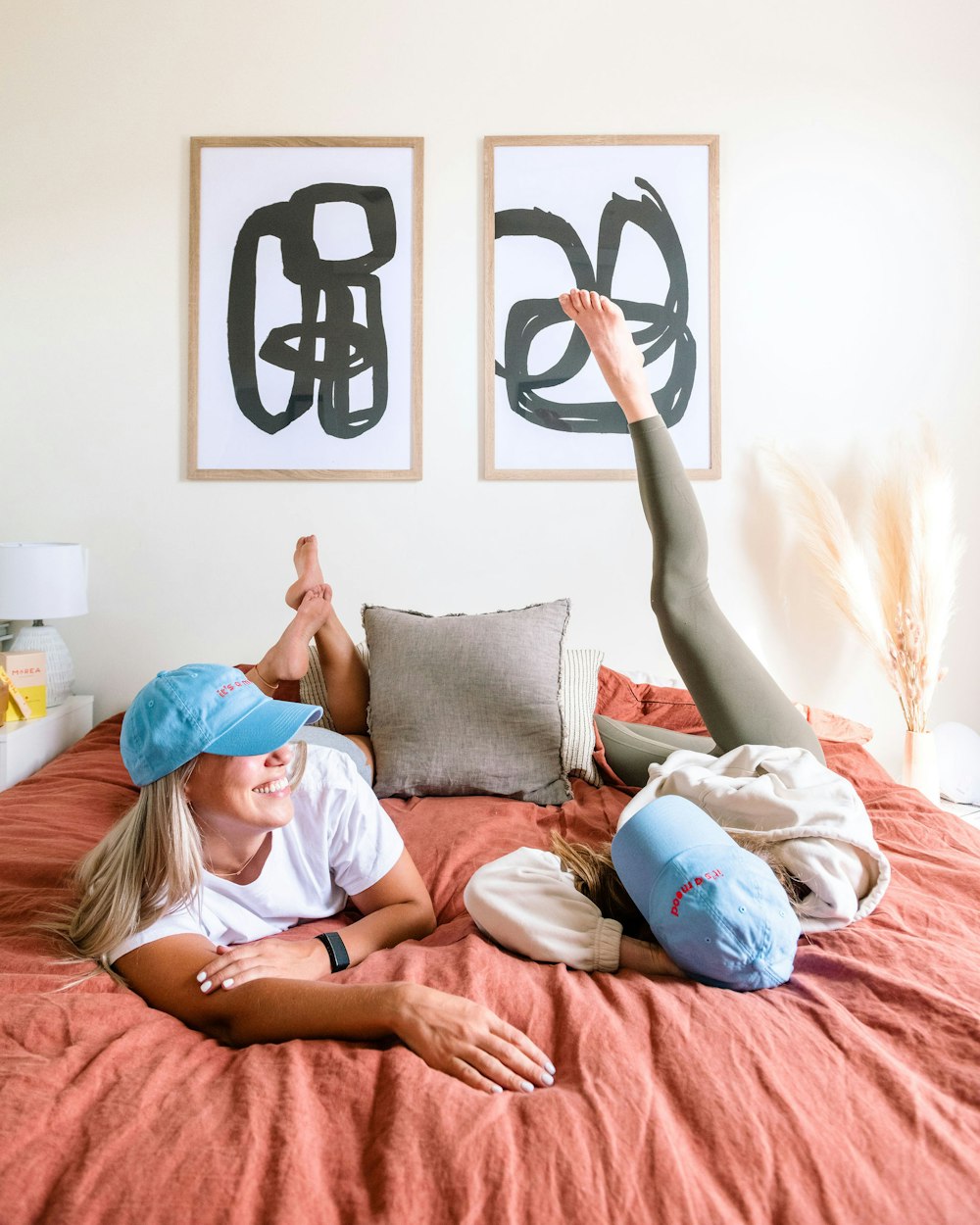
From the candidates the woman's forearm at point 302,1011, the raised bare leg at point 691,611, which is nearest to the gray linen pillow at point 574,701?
the raised bare leg at point 691,611

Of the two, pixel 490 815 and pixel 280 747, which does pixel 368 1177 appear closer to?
pixel 280 747

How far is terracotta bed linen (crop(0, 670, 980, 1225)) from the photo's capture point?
0.76 m

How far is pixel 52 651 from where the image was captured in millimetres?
2658

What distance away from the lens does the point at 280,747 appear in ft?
4.22

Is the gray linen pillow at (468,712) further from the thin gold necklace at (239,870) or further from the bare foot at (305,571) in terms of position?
the thin gold necklace at (239,870)

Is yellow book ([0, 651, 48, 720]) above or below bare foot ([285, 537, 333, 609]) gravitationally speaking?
below

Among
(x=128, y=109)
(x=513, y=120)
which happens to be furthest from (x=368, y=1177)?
(x=128, y=109)

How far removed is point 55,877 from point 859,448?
2.52 meters

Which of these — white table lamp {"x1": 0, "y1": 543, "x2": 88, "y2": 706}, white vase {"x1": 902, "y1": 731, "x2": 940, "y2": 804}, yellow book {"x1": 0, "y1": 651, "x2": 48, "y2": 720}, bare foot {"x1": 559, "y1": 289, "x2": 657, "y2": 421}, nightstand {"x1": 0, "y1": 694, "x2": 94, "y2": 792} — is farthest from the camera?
white vase {"x1": 902, "y1": 731, "x2": 940, "y2": 804}

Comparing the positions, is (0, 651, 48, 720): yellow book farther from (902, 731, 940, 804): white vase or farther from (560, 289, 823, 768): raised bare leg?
(902, 731, 940, 804): white vase

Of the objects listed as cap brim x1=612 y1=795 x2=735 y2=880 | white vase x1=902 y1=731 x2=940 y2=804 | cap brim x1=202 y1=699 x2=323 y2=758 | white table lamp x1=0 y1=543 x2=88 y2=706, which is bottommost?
white vase x1=902 y1=731 x2=940 y2=804

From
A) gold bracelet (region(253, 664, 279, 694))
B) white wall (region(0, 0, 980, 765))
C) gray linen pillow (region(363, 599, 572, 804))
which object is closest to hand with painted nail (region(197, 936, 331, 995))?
gray linen pillow (region(363, 599, 572, 804))

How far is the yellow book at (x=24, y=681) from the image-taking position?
239cm

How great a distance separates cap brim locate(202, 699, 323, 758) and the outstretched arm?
24 cm
